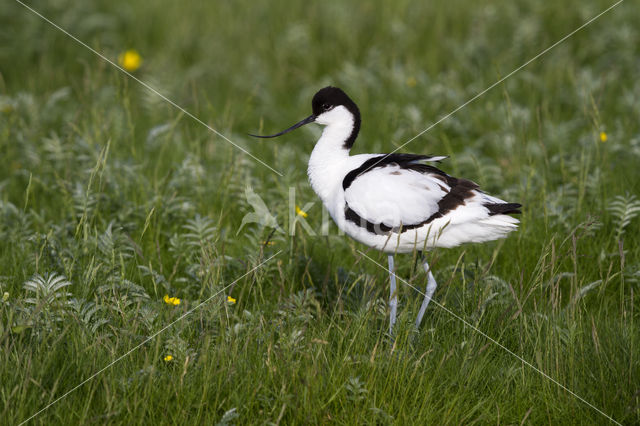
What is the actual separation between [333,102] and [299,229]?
0.94 meters

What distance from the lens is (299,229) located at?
4.73 m

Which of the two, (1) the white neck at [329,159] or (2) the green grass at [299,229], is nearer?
(2) the green grass at [299,229]

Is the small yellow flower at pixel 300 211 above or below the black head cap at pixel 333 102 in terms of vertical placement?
below

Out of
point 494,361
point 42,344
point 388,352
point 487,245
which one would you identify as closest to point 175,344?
point 42,344

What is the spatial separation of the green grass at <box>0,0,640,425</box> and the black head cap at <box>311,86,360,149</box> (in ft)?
2.81

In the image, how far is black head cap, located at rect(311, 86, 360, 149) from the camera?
428 cm

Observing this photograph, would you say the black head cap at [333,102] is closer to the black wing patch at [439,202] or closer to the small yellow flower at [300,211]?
the black wing patch at [439,202]

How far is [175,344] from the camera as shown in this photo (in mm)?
3426

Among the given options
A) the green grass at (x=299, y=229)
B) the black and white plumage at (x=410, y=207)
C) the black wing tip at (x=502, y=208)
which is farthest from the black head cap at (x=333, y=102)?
the black wing tip at (x=502, y=208)

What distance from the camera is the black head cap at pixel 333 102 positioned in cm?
428

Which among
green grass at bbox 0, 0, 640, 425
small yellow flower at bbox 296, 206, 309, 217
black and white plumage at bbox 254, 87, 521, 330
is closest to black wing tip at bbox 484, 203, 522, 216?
black and white plumage at bbox 254, 87, 521, 330

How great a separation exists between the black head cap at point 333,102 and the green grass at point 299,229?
857 millimetres

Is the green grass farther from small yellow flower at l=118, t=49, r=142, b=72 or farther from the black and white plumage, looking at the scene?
the black and white plumage

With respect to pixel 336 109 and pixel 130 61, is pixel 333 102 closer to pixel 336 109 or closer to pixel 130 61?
pixel 336 109
